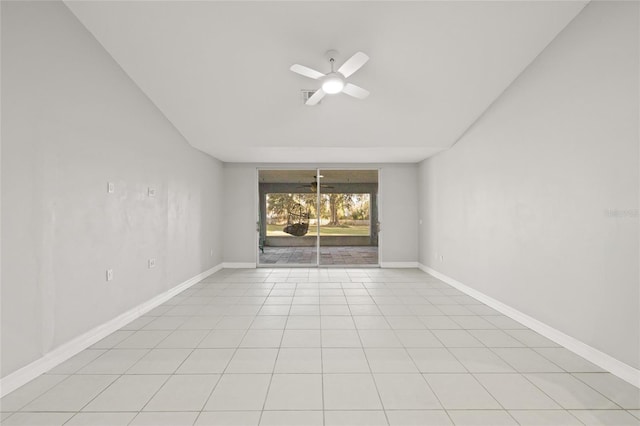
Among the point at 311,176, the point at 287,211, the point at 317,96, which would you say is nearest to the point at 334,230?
the point at 287,211

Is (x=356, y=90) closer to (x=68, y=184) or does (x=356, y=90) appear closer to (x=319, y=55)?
(x=319, y=55)

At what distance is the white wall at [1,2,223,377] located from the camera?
204 centimetres

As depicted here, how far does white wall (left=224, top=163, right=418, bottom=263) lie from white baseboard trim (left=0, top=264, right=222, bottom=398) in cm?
244

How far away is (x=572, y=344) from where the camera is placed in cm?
252

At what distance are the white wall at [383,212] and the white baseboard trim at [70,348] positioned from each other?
7.99 ft

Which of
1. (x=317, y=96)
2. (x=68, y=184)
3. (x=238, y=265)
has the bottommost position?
(x=238, y=265)

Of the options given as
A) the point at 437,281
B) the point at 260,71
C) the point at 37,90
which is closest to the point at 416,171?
the point at 437,281

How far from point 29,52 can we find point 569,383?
15.3ft

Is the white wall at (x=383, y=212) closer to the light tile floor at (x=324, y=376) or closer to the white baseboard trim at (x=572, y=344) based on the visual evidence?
the white baseboard trim at (x=572, y=344)

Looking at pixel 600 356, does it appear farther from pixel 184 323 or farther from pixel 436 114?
pixel 184 323

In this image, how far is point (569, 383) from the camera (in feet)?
6.76

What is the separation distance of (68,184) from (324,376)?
2687mm

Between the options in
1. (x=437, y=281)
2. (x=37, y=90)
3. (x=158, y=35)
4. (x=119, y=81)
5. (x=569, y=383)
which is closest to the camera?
(x=569, y=383)

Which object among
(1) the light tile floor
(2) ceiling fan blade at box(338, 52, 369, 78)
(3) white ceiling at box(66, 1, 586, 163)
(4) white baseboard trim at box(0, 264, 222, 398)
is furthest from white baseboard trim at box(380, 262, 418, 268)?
(2) ceiling fan blade at box(338, 52, 369, 78)
